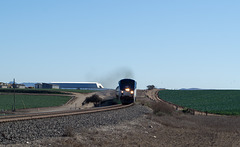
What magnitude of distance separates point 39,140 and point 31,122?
382cm

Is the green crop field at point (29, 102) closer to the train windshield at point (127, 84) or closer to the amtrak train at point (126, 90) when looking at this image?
the amtrak train at point (126, 90)

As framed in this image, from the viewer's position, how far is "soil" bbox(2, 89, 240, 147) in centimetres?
2153

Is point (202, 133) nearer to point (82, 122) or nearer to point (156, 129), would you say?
point (156, 129)

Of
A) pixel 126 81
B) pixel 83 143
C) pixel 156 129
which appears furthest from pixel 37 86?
pixel 83 143

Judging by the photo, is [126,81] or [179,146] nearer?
[179,146]

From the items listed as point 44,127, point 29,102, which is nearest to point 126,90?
point 44,127

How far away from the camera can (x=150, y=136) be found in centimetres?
2734

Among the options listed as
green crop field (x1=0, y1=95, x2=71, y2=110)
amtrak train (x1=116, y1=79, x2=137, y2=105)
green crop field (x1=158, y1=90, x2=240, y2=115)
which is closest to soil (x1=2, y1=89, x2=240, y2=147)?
amtrak train (x1=116, y1=79, x2=137, y2=105)

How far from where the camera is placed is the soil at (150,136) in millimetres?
21531

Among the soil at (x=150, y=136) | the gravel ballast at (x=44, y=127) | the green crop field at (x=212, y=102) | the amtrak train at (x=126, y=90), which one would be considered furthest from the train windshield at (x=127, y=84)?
the gravel ballast at (x=44, y=127)

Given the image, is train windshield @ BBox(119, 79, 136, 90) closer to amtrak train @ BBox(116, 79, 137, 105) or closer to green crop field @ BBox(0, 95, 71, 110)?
amtrak train @ BBox(116, 79, 137, 105)

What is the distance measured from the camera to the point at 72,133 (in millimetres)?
21547

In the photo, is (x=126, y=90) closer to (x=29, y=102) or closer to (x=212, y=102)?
(x=29, y=102)

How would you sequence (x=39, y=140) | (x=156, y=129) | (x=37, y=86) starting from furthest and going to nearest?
(x=37, y=86) → (x=156, y=129) → (x=39, y=140)
